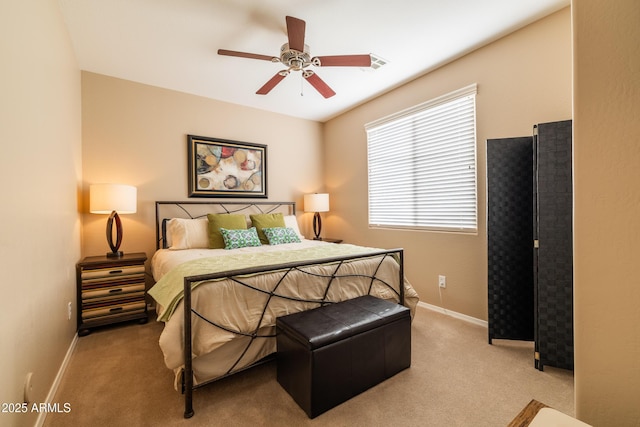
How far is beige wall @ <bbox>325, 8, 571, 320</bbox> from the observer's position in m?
2.25

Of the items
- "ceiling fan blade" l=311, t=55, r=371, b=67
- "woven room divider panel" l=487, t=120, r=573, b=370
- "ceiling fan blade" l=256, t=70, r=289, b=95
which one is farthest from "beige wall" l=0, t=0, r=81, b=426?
"woven room divider panel" l=487, t=120, r=573, b=370

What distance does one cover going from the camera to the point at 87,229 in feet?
9.93

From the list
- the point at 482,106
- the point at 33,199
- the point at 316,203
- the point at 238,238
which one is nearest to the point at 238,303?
the point at 33,199

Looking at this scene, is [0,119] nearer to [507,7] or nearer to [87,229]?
[87,229]

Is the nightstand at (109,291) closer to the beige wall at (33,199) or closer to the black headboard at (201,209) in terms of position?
the beige wall at (33,199)

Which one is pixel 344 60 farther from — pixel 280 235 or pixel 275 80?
pixel 280 235

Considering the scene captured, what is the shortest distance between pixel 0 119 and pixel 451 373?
284cm

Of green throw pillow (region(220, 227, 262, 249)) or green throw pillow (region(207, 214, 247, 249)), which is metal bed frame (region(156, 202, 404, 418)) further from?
green throw pillow (region(220, 227, 262, 249))

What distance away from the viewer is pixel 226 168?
152 inches

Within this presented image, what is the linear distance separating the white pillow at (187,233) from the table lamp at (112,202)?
1.57ft

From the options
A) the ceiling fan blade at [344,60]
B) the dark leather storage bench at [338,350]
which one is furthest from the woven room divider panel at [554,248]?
the ceiling fan blade at [344,60]

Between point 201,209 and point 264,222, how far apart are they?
909mm

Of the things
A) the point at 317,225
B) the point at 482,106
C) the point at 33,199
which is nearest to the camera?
the point at 33,199

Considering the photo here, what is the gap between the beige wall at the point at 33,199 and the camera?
46.4 inches
